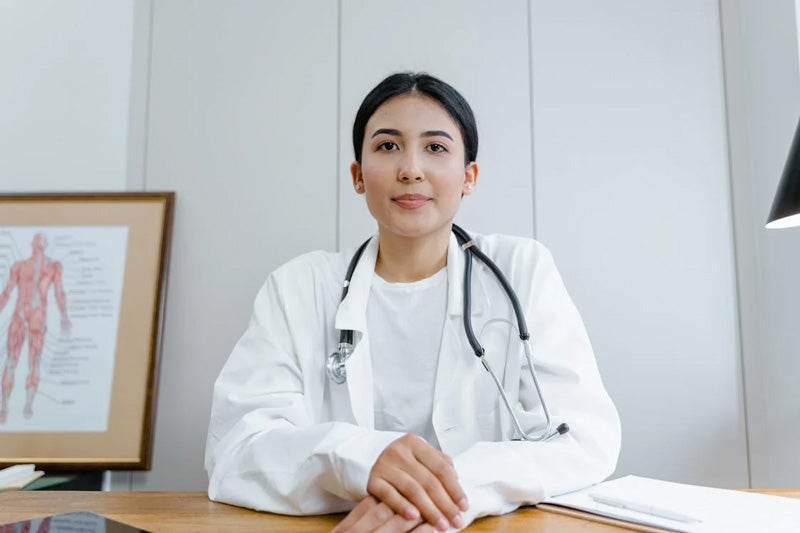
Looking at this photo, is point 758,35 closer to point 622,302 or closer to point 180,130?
point 622,302

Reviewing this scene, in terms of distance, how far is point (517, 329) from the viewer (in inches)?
51.3

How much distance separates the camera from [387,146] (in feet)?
4.64

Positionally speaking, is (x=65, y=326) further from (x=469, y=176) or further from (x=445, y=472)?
(x=445, y=472)

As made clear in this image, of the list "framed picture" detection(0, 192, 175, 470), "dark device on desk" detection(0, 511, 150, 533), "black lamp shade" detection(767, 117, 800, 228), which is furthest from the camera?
"framed picture" detection(0, 192, 175, 470)

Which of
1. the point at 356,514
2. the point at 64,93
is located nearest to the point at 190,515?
the point at 356,514

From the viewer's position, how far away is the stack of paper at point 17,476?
5.03ft

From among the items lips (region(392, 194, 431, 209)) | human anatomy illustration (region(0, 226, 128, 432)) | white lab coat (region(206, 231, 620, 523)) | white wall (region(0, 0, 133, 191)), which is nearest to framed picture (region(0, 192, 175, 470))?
human anatomy illustration (region(0, 226, 128, 432))

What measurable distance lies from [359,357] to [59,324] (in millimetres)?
1061

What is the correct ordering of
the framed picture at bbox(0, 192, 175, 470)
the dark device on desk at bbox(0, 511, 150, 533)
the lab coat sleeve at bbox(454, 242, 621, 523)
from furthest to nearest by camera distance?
1. the framed picture at bbox(0, 192, 175, 470)
2. the lab coat sleeve at bbox(454, 242, 621, 523)
3. the dark device on desk at bbox(0, 511, 150, 533)

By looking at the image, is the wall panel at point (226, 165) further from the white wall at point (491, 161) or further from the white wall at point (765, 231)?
the white wall at point (765, 231)

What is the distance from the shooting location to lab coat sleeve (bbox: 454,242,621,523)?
93 cm

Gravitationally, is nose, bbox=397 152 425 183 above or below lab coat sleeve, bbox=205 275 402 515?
above

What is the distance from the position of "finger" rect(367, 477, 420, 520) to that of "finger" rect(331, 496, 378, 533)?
1cm

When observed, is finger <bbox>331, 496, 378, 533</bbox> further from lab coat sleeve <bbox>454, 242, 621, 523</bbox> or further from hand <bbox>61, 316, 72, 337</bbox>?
hand <bbox>61, 316, 72, 337</bbox>
